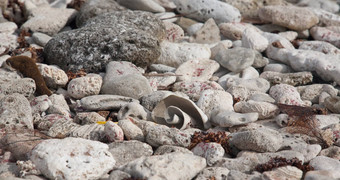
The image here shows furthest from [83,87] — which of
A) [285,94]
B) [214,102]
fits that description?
[285,94]

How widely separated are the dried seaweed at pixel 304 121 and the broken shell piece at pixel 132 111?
194 centimetres

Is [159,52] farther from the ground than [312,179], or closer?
closer

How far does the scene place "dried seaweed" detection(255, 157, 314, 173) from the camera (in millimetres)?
5188

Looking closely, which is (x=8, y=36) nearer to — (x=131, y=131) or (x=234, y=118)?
(x=131, y=131)

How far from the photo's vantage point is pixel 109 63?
8109 mm

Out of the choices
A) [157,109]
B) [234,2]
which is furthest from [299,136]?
[234,2]

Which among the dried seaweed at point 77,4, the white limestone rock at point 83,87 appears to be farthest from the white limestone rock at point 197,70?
Result: the dried seaweed at point 77,4

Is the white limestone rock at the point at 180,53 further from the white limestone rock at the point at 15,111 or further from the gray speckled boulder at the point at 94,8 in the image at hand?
the white limestone rock at the point at 15,111

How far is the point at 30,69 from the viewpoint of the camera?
297 inches

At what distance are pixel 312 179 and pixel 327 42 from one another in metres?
5.81

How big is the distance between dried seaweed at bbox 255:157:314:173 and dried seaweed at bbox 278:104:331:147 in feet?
3.34

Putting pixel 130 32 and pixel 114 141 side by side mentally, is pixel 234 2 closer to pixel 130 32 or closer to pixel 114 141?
pixel 130 32

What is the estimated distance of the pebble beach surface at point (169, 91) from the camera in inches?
206

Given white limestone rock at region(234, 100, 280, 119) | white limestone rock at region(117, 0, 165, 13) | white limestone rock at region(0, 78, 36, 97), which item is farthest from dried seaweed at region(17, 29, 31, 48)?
white limestone rock at region(234, 100, 280, 119)
